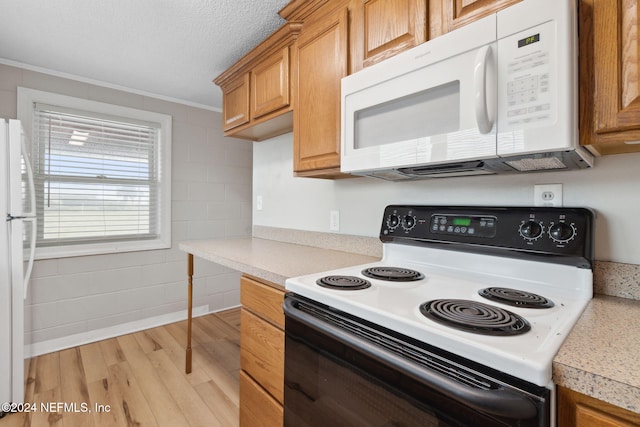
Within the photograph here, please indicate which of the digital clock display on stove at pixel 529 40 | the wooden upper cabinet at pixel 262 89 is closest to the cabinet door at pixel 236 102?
the wooden upper cabinet at pixel 262 89

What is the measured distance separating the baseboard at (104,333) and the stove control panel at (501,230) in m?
2.65

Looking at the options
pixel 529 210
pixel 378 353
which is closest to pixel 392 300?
pixel 378 353

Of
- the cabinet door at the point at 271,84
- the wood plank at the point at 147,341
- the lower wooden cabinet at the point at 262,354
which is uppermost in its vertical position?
the cabinet door at the point at 271,84

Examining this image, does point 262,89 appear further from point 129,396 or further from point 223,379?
point 129,396

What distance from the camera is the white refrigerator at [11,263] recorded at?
167cm

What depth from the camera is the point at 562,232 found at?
0.95 meters

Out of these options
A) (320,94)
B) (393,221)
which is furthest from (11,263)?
(393,221)

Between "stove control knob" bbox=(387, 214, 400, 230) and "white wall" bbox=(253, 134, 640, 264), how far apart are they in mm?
141

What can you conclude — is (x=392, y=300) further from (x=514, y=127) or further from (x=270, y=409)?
(x=270, y=409)

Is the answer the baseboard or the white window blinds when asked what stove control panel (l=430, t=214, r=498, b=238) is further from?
the baseboard

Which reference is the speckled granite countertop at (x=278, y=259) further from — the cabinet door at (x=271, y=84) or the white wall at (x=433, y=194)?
the cabinet door at (x=271, y=84)

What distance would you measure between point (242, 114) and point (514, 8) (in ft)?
5.61

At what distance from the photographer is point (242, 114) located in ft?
7.07

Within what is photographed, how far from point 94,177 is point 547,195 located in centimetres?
327
